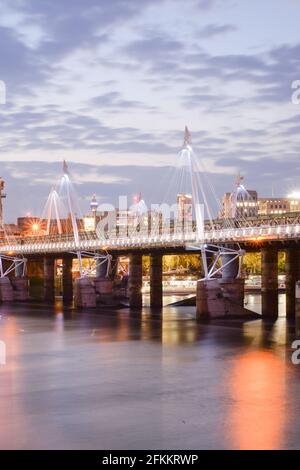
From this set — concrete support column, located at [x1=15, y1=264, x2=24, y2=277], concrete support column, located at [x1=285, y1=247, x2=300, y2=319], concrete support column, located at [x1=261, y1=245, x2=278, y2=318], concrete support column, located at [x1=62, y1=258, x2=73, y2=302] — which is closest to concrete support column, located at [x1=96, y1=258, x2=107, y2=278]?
concrete support column, located at [x1=62, y1=258, x2=73, y2=302]

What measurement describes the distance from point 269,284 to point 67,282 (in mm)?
39313

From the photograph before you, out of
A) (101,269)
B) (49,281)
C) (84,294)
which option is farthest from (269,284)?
(49,281)

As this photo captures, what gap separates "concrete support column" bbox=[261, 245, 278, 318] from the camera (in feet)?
219

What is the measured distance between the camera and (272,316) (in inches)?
2611

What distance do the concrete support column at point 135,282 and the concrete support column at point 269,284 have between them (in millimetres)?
17282

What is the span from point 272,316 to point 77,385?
3732cm

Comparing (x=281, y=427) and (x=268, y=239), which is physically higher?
(x=268, y=239)

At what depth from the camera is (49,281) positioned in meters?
100

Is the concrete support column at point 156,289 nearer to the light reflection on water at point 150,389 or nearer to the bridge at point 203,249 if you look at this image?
the bridge at point 203,249

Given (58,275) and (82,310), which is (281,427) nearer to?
(82,310)

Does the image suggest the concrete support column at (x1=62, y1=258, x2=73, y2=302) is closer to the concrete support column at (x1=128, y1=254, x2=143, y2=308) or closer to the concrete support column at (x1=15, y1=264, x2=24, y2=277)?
the concrete support column at (x1=15, y1=264, x2=24, y2=277)

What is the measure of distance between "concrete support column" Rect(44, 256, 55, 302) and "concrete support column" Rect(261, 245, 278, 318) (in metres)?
37.4

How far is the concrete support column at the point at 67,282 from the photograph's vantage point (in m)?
98.5

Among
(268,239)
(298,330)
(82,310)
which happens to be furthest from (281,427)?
(82,310)
